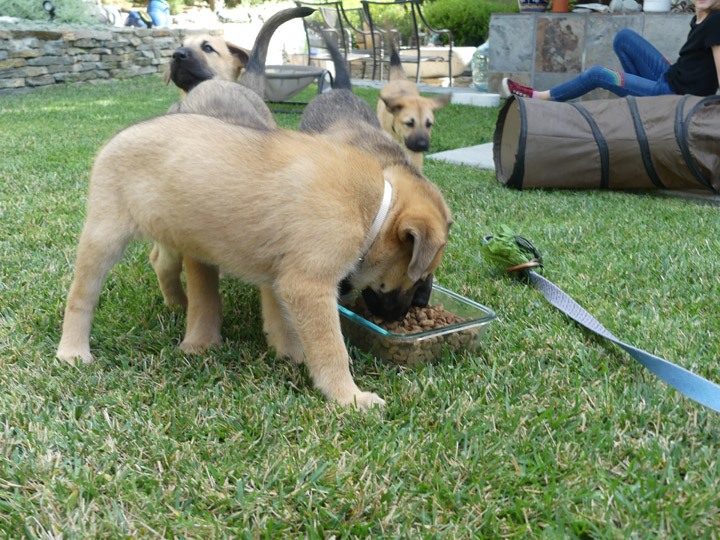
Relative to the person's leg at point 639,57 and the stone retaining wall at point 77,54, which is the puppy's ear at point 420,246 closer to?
the person's leg at point 639,57

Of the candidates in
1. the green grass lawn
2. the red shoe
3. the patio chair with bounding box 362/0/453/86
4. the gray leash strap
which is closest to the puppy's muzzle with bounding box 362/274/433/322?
the green grass lawn

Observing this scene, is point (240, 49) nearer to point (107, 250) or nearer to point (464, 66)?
point (107, 250)

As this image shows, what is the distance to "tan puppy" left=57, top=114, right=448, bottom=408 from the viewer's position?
84.5 inches

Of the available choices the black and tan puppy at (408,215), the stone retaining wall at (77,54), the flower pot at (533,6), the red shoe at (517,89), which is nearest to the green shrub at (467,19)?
the stone retaining wall at (77,54)

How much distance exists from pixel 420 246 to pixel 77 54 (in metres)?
13.0

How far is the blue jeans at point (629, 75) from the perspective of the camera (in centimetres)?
697

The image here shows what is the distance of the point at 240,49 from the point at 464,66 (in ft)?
36.7

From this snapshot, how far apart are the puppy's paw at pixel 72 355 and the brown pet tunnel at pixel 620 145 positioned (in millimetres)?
3798

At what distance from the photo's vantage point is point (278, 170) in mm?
2252

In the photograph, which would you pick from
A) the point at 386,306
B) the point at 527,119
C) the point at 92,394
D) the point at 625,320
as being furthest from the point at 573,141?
the point at 92,394

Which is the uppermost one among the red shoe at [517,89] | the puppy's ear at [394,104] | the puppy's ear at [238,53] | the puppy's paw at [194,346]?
the puppy's ear at [238,53]

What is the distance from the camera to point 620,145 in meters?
5.20

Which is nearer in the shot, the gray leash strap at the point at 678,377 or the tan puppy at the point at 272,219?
the gray leash strap at the point at 678,377

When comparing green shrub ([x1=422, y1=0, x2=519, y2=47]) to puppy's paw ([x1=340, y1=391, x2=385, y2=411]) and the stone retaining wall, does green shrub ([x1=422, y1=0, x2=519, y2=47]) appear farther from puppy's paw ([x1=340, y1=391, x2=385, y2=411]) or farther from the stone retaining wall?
puppy's paw ([x1=340, y1=391, x2=385, y2=411])
